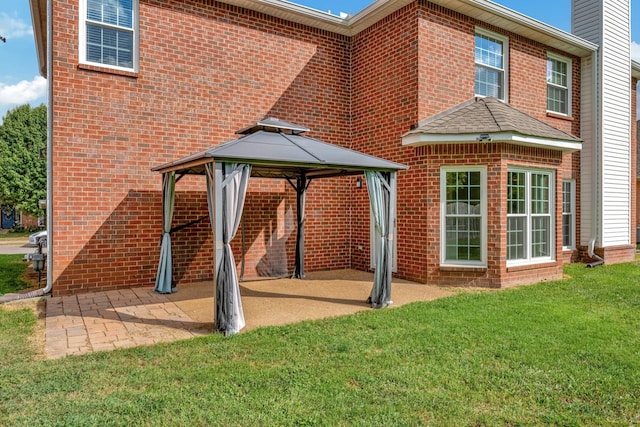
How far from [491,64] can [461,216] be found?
4.20 m

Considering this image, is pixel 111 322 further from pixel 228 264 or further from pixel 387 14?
pixel 387 14

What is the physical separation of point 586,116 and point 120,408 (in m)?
13.5

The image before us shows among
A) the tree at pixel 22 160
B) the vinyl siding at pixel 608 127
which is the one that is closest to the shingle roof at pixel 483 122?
the vinyl siding at pixel 608 127

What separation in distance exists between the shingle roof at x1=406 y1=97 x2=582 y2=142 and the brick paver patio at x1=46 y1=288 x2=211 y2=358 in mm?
5706

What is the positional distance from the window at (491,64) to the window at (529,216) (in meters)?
2.43

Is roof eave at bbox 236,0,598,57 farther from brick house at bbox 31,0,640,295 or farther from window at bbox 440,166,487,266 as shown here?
window at bbox 440,166,487,266

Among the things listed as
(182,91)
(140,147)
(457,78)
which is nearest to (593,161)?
(457,78)

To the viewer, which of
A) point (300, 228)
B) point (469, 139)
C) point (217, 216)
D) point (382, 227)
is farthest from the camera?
point (300, 228)

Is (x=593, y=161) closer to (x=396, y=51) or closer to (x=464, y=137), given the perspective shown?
(x=464, y=137)

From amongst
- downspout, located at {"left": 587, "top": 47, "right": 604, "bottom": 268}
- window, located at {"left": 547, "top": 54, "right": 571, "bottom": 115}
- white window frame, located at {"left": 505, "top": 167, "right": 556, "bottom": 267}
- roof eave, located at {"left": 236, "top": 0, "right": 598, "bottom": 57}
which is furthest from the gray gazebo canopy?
downspout, located at {"left": 587, "top": 47, "right": 604, "bottom": 268}

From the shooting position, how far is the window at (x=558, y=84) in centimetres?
1148

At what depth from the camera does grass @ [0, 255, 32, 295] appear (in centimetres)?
805

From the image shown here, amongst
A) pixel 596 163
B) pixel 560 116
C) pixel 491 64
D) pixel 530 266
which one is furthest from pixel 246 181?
pixel 596 163

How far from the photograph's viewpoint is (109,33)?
25.7ft
